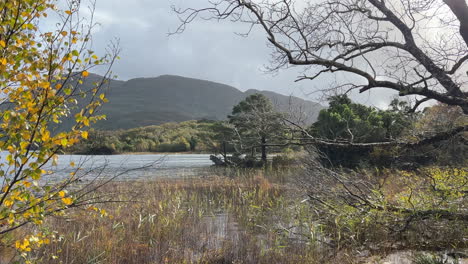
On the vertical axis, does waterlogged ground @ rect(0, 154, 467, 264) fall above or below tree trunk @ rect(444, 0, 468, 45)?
below

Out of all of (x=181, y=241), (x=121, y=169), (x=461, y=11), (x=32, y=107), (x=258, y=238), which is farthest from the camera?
(x=121, y=169)

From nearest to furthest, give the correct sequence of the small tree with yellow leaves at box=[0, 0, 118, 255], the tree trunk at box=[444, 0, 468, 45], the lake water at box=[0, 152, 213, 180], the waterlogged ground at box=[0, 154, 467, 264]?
the small tree with yellow leaves at box=[0, 0, 118, 255] < the lake water at box=[0, 152, 213, 180] < the waterlogged ground at box=[0, 154, 467, 264] < the tree trunk at box=[444, 0, 468, 45]

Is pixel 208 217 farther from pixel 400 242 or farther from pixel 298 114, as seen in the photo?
pixel 400 242

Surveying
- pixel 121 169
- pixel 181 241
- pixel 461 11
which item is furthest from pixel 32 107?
pixel 121 169

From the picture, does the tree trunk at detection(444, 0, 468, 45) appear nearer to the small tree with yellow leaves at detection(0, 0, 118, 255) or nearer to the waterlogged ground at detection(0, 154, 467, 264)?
the waterlogged ground at detection(0, 154, 467, 264)

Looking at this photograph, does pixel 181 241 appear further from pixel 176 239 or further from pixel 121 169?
pixel 121 169

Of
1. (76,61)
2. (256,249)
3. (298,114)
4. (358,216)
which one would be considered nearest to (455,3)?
(298,114)

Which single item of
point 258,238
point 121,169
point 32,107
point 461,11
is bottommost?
point 258,238

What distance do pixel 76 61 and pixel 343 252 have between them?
5281 mm

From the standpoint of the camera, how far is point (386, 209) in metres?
6.52

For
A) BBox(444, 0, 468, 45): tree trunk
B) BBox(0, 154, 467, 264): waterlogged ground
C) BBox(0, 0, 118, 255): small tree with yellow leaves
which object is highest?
BBox(444, 0, 468, 45): tree trunk

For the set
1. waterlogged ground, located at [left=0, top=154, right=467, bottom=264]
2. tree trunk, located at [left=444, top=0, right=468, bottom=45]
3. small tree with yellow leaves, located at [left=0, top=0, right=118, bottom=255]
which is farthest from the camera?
tree trunk, located at [left=444, top=0, right=468, bottom=45]

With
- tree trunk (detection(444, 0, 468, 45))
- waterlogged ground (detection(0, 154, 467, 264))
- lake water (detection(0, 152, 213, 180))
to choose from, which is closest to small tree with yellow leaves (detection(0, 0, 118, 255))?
lake water (detection(0, 152, 213, 180))

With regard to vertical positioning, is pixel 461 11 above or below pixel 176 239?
above
